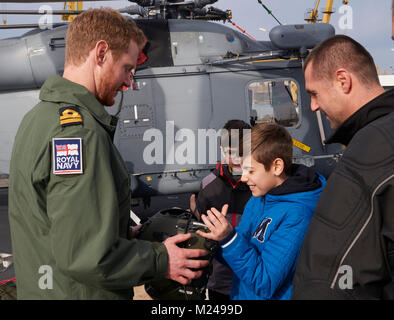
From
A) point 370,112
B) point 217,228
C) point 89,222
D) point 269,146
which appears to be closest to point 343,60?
point 370,112

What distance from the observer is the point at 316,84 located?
1.57 metres

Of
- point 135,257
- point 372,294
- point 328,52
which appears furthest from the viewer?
point 328,52

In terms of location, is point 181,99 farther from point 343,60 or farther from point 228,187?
point 343,60

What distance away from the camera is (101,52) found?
1447 millimetres

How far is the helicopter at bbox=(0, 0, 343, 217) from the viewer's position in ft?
18.2

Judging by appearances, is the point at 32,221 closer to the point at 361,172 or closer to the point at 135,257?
the point at 135,257

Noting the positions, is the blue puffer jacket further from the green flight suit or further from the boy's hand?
the green flight suit

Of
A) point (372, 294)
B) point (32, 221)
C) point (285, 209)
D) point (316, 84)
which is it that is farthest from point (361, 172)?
point (32, 221)

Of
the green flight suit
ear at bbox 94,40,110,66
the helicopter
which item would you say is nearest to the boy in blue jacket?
the green flight suit

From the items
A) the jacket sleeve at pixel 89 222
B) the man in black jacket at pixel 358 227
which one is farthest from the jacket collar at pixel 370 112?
the jacket sleeve at pixel 89 222

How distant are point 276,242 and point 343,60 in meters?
0.86

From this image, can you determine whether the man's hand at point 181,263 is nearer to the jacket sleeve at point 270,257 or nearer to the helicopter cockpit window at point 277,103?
the jacket sleeve at point 270,257

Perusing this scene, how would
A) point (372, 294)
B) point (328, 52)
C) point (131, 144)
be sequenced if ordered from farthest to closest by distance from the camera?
1. point (131, 144)
2. point (328, 52)
3. point (372, 294)

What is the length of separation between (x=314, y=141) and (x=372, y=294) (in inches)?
192
